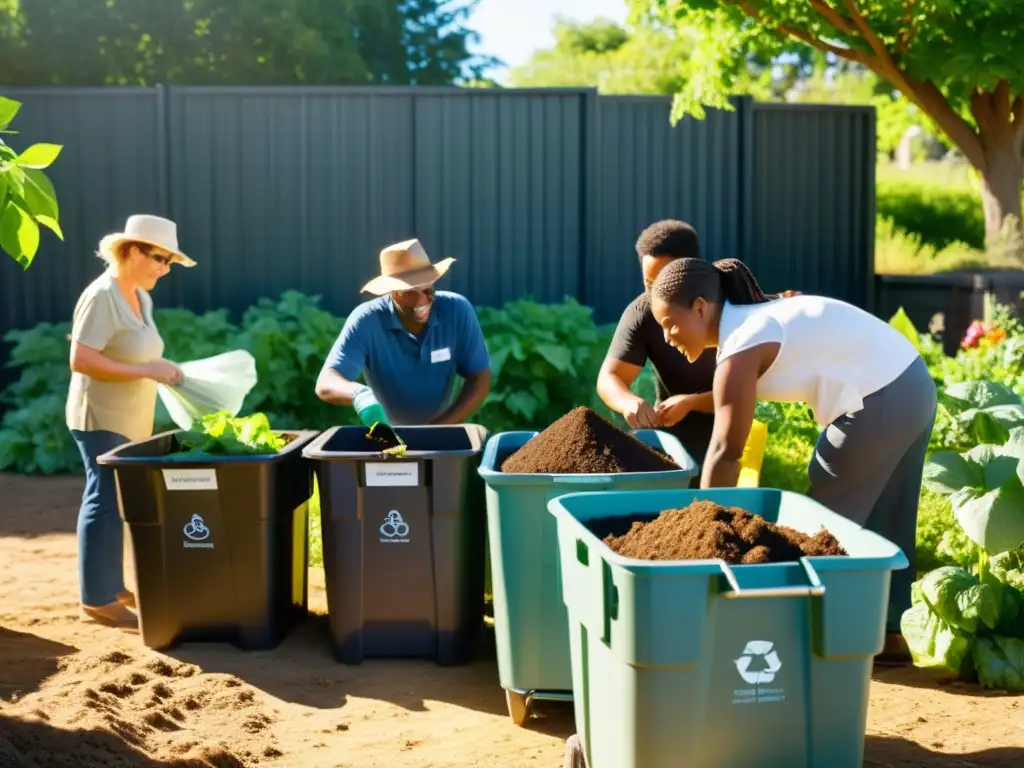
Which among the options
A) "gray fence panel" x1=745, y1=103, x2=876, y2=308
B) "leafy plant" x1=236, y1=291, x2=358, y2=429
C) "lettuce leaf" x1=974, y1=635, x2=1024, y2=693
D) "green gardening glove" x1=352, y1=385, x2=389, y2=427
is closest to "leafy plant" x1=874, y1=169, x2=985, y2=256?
"gray fence panel" x1=745, y1=103, x2=876, y2=308

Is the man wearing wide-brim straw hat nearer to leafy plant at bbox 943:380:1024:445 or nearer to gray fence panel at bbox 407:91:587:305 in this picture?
leafy plant at bbox 943:380:1024:445

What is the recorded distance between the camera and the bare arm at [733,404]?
4684 mm

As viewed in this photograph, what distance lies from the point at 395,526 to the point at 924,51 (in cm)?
968

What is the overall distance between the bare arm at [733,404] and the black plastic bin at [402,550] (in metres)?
1.55

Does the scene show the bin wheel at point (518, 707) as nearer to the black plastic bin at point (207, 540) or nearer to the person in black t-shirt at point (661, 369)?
the person in black t-shirt at point (661, 369)

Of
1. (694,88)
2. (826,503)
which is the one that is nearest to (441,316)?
(826,503)

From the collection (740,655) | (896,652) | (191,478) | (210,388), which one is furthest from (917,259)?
(740,655)

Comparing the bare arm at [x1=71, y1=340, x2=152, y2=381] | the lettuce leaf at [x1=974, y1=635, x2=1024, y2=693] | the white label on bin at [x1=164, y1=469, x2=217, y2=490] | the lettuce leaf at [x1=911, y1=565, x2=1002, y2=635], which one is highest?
the bare arm at [x1=71, y1=340, x2=152, y2=381]

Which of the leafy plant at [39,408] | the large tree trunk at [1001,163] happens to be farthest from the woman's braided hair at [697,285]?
the large tree trunk at [1001,163]

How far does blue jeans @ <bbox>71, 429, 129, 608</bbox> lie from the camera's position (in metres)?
6.66

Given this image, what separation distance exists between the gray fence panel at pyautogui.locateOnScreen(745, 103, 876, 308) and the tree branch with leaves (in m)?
0.66

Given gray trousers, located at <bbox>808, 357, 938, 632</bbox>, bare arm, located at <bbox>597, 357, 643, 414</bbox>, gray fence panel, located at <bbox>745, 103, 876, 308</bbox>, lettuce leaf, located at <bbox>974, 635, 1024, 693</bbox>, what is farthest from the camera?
gray fence panel, located at <bbox>745, 103, 876, 308</bbox>

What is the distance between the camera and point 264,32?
69.3 ft

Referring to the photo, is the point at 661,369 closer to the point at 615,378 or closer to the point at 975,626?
the point at 615,378
